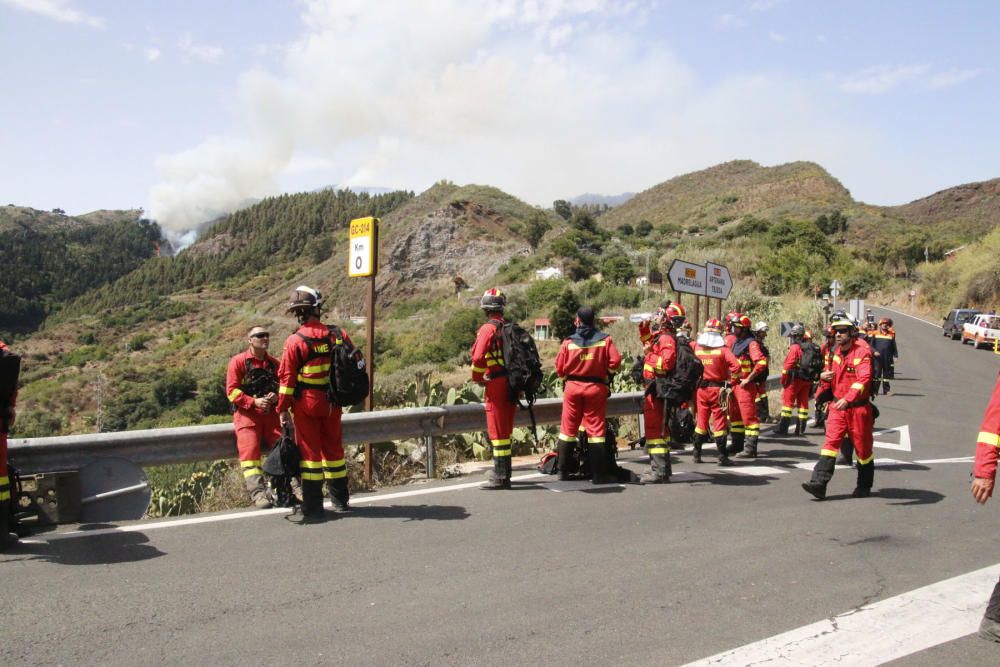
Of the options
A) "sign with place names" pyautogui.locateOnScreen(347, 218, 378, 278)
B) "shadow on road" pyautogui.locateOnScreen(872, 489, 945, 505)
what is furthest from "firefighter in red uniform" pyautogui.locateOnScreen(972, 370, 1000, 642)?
"sign with place names" pyautogui.locateOnScreen(347, 218, 378, 278)

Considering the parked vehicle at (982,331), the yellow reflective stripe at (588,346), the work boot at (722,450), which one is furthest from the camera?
the parked vehicle at (982,331)

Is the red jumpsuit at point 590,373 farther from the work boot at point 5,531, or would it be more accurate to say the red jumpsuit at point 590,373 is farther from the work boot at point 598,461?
the work boot at point 5,531

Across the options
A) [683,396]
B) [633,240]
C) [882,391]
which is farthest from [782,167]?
[683,396]

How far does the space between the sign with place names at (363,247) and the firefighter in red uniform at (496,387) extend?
1627 mm

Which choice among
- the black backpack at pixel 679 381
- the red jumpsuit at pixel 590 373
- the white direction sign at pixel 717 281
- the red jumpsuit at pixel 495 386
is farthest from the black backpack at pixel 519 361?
the white direction sign at pixel 717 281

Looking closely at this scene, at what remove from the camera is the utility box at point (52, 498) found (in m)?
6.19

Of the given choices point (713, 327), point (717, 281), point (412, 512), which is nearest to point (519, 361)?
point (412, 512)

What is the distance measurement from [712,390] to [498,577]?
18.7 feet

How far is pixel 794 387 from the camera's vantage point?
1320 cm

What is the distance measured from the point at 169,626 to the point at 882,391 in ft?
68.3

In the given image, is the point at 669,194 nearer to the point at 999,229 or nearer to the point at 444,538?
the point at 999,229

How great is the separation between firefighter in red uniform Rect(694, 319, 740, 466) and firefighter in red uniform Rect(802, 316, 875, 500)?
6.63ft

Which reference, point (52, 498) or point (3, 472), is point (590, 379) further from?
point (3, 472)

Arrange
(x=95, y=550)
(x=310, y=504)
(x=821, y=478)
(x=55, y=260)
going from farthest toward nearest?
1. (x=55, y=260)
2. (x=821, y=478)
3. (x=310, y=504)
4. (x=95, y=550)
